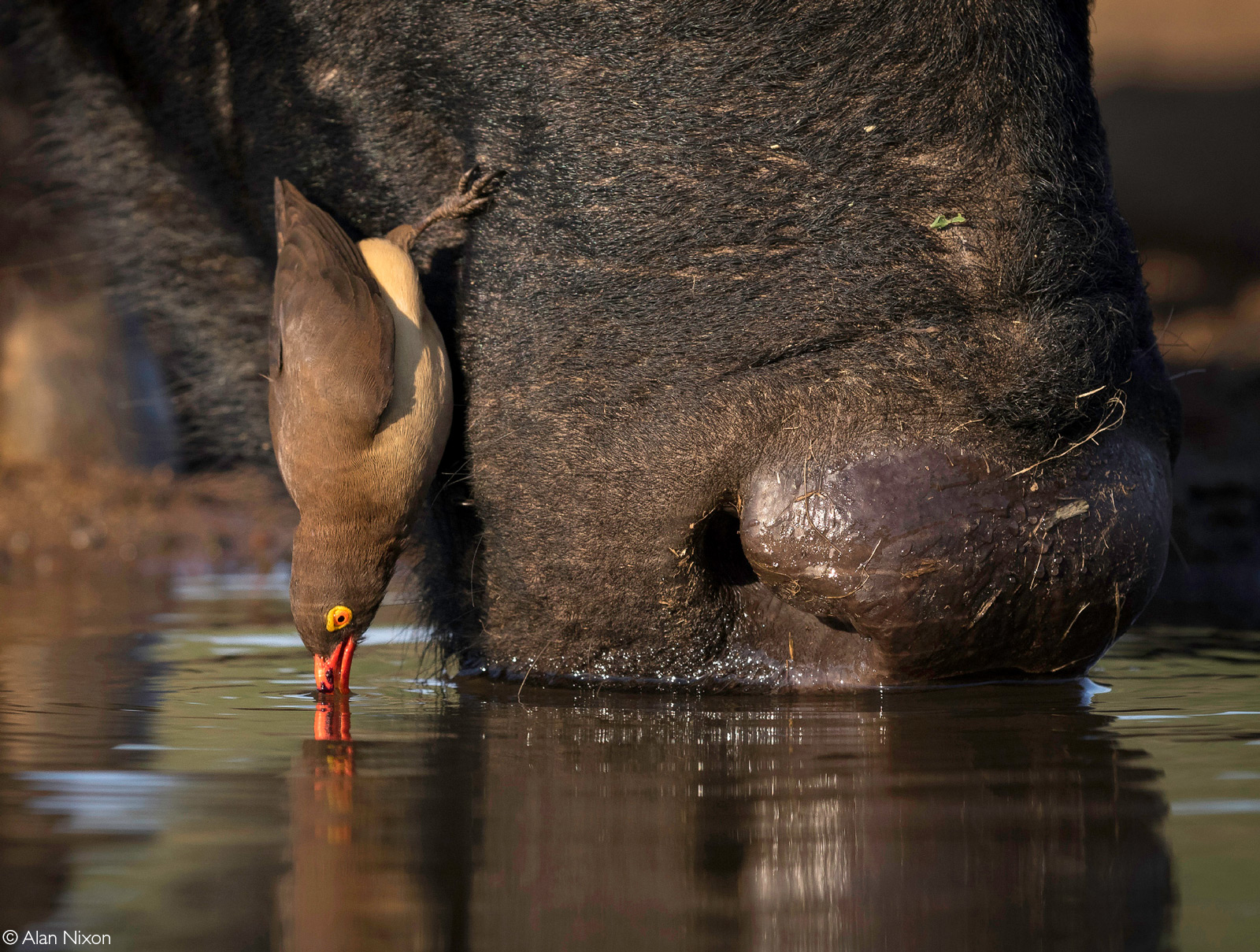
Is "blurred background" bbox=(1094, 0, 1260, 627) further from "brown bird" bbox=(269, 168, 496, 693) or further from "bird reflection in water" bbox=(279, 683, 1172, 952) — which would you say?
"bird reflection in water" bbox=(279, 683, 1172, 952)

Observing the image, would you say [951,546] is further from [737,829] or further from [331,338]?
[331,338]

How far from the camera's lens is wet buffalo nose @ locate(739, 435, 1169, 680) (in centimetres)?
190

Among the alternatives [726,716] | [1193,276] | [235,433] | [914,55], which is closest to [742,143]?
[914,55]

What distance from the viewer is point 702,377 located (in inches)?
79.9

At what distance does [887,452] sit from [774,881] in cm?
72

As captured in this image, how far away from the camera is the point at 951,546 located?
1914mm

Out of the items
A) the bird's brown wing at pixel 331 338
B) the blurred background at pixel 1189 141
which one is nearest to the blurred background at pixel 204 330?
the blurred background at pixel 1189 141

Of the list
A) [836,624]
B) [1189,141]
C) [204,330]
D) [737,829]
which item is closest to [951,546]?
[836,624]

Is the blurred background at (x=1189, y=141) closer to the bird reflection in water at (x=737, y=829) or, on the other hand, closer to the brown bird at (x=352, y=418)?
the brown bird at (x=352, y=418)

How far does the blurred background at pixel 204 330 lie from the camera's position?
3424mm

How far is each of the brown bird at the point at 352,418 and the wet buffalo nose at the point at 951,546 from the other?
52 cm

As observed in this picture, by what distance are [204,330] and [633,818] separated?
7.04 ft

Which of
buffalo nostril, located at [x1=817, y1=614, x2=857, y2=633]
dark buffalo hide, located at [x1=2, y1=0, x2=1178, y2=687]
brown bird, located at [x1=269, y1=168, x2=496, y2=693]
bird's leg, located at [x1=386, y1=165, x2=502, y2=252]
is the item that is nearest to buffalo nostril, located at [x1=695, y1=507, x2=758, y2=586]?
dark buffalo hide, located at [x1=2, y1=0, x2=1178, y2=687]

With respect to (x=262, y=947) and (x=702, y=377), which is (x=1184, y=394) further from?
(x=262, y=947)
